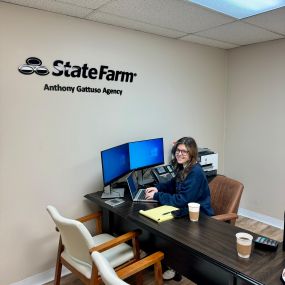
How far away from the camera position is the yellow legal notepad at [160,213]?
78.7 inches

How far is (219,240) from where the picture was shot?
1696 mm

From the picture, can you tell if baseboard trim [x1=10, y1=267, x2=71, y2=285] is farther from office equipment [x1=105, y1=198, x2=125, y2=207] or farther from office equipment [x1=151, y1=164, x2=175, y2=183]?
office equipment [x1=151, y1=164, x2=175, y2=183]

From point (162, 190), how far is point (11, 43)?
180cm

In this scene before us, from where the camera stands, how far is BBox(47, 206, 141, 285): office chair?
178cm

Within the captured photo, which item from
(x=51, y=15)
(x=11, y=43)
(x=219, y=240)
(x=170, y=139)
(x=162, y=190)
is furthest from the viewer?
(x=170, y=139)

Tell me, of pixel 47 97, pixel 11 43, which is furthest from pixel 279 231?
pixel 11 43

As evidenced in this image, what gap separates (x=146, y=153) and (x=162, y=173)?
30cm

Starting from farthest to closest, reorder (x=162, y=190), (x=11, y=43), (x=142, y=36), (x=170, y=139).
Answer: (x=170, y=139)
(x=142, y=36)
(x=162, y=190)
(x=11, y=43)

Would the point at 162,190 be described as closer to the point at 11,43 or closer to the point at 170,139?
the point at 170,139

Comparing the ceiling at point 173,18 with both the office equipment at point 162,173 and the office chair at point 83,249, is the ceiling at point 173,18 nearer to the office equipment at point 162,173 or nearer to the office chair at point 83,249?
the office equipment at point 162,173

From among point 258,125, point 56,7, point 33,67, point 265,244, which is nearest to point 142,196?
point 265,244

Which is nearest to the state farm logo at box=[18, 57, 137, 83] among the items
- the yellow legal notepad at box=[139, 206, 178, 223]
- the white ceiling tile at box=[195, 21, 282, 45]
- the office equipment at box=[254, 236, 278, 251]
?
the white ceiling tile at box=[195, 21, 282, 45]

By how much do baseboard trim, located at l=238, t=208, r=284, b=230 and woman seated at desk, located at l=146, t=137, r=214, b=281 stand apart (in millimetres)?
1886

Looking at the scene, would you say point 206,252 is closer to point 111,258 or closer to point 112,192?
point 111,258
